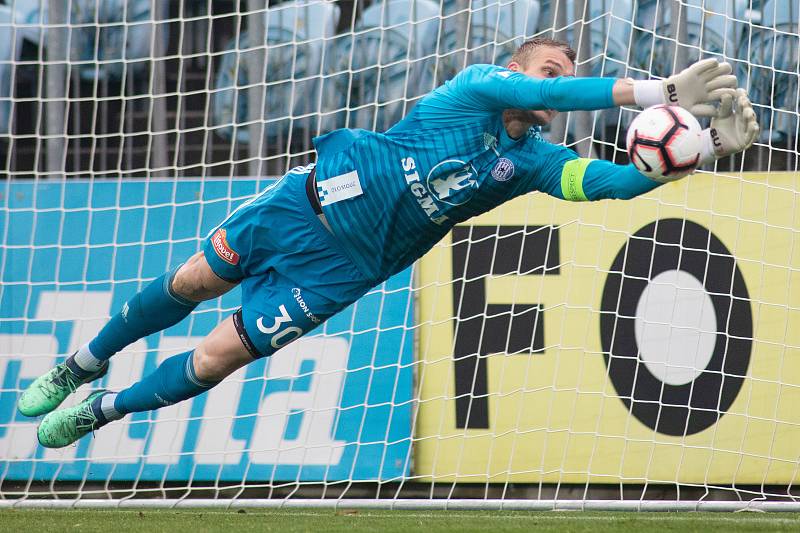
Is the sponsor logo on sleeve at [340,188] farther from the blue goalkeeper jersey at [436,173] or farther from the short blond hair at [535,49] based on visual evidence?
the short blond hair at [535,49]

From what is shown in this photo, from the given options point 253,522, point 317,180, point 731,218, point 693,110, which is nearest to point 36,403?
point 253,522

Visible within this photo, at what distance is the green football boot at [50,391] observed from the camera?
4320mm

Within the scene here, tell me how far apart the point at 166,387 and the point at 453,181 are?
139 cm

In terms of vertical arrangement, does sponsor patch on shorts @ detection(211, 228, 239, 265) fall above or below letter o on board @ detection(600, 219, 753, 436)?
above

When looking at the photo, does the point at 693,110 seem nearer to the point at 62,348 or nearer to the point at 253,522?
the point at 253,522

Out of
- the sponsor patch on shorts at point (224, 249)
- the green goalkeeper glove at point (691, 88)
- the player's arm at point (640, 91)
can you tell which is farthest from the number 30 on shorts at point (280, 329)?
the green goalkeeper glove at point (691, 88)

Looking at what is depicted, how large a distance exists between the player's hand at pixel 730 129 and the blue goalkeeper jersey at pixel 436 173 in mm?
341

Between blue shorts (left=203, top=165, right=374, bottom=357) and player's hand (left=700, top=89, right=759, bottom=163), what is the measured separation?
1.41 meters

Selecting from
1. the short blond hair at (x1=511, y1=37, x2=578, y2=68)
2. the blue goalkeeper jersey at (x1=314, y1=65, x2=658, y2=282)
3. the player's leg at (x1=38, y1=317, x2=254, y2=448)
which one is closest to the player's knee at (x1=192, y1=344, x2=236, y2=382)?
the player's leg at (x1=38, y1=317, x2=254, y2=448)

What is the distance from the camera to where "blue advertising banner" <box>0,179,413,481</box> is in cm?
591

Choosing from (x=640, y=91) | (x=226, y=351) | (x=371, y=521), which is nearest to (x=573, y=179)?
(x=640, y=91)

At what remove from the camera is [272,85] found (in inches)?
259

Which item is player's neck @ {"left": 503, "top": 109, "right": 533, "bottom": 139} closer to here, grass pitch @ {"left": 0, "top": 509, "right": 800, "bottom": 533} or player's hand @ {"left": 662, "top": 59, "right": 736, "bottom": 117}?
player's hand @ {"left": 662, "top": 59, "right": 736, "bottom": 117}

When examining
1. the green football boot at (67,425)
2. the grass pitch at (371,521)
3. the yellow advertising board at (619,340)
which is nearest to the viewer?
the green football boot at (67,425)
